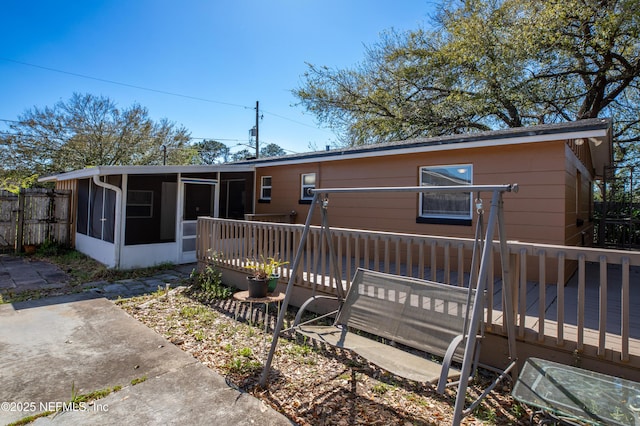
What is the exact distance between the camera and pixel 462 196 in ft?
20.1

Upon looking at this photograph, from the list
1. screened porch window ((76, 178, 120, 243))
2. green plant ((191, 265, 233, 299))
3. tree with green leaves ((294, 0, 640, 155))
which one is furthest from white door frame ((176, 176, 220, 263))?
tree with green leaves ((294, 0, 640, 155))

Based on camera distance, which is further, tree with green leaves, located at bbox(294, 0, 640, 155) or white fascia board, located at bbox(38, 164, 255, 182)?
tree with green leaves, located at bbox(294, 0, 640, 155)

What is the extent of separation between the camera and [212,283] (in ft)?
19.9

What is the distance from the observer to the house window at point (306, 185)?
8570 millimetres

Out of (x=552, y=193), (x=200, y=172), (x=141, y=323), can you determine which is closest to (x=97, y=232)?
(x=200, y=172)

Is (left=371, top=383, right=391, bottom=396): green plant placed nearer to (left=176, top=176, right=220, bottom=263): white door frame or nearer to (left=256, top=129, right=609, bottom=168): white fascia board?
(left=256, top=129, right=609, bottom=168): white fascia board

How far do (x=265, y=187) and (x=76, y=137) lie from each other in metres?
15.6

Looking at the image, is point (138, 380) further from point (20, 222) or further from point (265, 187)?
point (20, 222)

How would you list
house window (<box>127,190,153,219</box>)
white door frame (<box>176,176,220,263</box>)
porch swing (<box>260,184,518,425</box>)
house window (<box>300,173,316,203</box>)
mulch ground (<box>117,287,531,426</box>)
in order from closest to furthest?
porch swing (<box>260,184,518,425</box>) → mulch ground (<box>117,287,531,426</box>) → house window (<box>127,190,153,219</box>) → white door frame (<box>176,176,220,263</box>) → house window (<box>300,173,316,203</box>)

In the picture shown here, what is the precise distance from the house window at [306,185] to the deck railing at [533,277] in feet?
8.95

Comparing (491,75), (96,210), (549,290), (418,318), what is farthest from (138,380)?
(491,75)

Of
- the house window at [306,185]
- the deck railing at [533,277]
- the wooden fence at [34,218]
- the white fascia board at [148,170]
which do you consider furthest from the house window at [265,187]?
the wooden fence at [34,218]

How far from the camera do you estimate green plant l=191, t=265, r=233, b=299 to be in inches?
220

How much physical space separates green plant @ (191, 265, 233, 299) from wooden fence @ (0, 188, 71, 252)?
653 cm
